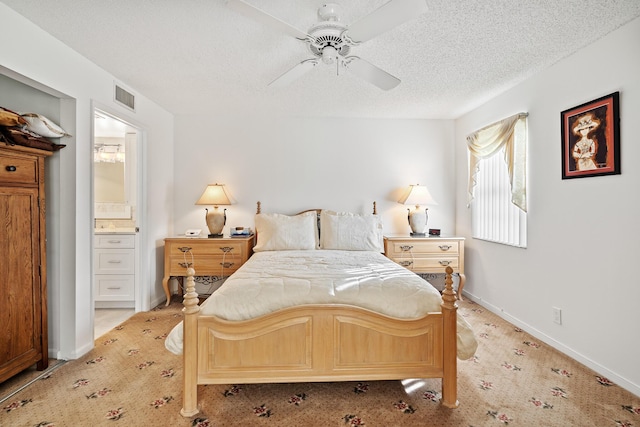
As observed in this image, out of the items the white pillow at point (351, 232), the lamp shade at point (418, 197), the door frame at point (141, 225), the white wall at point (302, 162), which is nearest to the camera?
the door frame at point (141, 225)

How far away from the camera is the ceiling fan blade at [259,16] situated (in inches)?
61.7

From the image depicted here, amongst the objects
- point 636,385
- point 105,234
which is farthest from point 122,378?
point 636,385

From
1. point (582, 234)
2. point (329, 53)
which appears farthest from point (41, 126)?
point (582, 234)

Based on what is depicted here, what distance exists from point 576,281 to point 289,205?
10.00 feet

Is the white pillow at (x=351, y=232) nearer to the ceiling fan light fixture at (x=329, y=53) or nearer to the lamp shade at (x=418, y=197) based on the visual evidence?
the lamp shade at (x=418, y=197)

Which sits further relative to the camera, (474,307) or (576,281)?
(474,307)

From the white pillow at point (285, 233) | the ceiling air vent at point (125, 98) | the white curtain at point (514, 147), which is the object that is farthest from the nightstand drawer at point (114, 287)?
the white curtain at point (514, 147)

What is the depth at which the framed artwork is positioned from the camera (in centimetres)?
222

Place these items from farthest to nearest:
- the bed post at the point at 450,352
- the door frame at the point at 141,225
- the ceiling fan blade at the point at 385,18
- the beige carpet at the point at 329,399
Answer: the door frame at the point at 141,225 < the bed post at the point at 450,352 < the beige carpet at the point at 329,399 < the ceiling fan blade at the point at 385,18

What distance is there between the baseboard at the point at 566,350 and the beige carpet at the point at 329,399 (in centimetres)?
6

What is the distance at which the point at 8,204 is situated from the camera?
2.12m

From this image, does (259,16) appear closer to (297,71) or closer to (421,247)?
(297,71)

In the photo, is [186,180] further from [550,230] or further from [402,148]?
[550,230]

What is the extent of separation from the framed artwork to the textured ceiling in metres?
0.48
